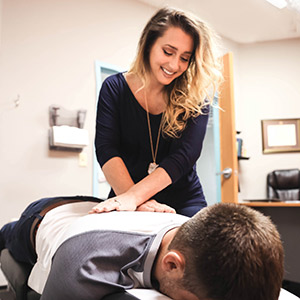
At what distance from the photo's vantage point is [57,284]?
72 cm

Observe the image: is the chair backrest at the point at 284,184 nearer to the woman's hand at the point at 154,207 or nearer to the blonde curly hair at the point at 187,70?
the blonde curly hair at the point at 187,70

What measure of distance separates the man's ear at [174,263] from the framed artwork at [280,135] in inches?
184

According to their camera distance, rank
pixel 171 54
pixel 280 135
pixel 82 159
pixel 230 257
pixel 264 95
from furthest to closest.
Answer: pixel 264 95 → pixel 280 135 → pixel 82 159 → pixel 171 54 → pixel 230 257

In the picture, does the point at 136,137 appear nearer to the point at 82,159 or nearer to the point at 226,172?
the point at 226,172

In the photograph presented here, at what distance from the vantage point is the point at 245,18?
448cm

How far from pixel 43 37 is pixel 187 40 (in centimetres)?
210

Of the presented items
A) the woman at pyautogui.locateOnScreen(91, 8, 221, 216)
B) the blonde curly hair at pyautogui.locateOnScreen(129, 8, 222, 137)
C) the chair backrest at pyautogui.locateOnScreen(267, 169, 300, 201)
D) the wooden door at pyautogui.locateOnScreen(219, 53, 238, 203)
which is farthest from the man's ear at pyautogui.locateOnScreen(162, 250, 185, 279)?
the chair backrest at pyautogui.locateOnScreen(267, 169, 300, 201)

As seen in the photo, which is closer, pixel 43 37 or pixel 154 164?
pixel 154 164

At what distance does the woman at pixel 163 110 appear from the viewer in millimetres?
1367

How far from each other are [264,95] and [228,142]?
8.14 feet

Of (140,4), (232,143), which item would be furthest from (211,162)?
(140,4)

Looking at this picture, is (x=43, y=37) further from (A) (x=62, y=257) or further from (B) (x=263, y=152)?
(B) (x=263, y=152)

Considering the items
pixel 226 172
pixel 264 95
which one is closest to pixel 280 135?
pixel 264 95

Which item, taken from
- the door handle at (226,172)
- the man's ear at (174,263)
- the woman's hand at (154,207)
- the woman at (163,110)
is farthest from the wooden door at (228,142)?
the man's ear at (174,263)
